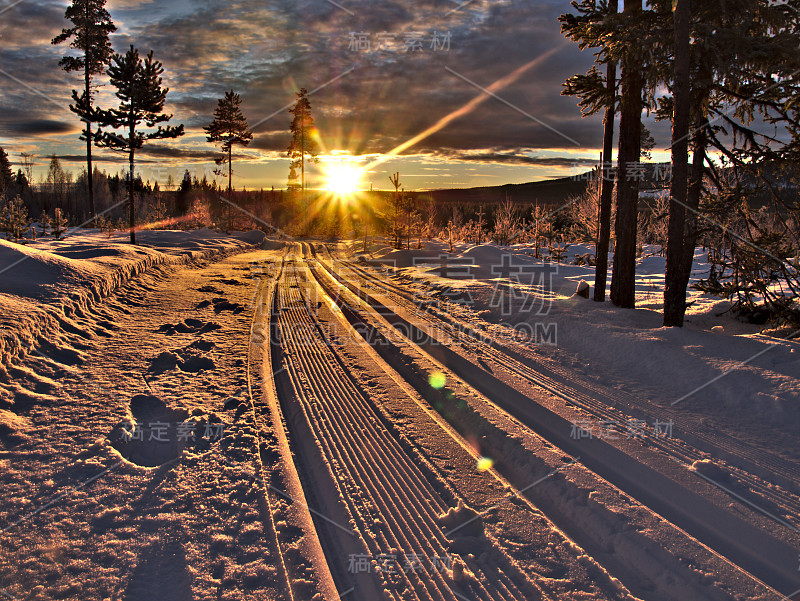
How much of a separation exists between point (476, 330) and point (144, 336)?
6.05 m

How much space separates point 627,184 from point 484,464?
8.55m

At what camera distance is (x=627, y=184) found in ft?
32.0

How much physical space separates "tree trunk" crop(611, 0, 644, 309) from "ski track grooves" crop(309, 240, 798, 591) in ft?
18.7

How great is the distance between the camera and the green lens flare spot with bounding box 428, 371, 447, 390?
561cm

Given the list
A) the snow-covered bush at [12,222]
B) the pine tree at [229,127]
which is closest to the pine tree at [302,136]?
the pine tree at [229,127]

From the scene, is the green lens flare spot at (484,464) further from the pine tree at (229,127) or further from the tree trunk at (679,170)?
the pine tree at (229,127)

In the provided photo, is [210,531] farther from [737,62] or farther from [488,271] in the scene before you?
[488,271]

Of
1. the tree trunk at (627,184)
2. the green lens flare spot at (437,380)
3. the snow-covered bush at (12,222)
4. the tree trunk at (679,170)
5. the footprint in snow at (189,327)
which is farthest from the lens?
the snow-covered bush at (12,222)

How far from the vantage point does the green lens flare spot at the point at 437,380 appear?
5.61 meters

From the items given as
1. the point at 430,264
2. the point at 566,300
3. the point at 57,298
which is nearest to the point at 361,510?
the point at 57,298

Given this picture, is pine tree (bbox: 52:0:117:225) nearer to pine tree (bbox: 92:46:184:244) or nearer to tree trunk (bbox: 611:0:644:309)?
pine tree (bbox: 92:46:184:244)

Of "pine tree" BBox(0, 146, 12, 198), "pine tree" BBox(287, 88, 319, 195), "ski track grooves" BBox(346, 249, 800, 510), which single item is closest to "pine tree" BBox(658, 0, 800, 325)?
"ski track grooves" BBox(346, 249, 800, 510)

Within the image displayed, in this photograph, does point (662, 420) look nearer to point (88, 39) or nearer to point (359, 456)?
point (359, 456)

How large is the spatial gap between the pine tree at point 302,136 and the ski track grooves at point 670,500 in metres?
59.8
